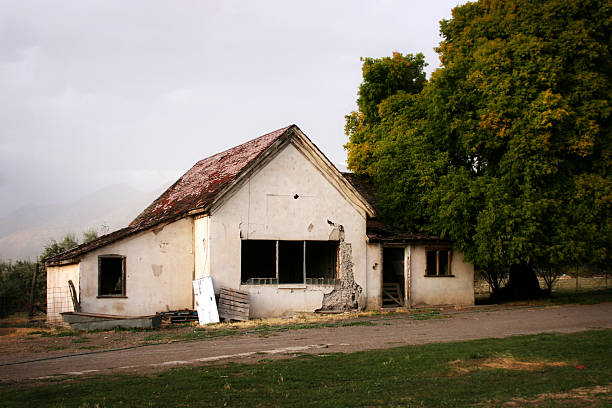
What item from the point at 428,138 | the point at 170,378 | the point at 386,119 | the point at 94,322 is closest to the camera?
the point at 170,378

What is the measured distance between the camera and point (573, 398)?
30.3 ft

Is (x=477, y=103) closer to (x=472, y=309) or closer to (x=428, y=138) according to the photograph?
(x=428, y=138)

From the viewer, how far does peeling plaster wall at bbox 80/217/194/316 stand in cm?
Result: 2261

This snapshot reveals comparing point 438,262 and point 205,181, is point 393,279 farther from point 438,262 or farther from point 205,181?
point 205,181

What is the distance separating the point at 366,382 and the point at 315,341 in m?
6.02

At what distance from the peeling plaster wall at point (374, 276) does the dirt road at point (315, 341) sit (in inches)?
136

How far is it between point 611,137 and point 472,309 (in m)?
9.47

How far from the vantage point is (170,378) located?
11.0 m

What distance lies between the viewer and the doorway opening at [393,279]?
2725 cm

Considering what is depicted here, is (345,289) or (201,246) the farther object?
(345,289)

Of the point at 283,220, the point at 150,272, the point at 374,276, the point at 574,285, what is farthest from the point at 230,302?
the point at 574,285

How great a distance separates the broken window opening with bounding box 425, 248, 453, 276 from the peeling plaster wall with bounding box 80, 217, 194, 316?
35.2 feet

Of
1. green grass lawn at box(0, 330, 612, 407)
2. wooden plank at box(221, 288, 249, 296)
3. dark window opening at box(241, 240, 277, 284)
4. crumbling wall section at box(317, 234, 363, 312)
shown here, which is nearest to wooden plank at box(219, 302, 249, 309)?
wooden plank at box(221, 288, 249, 296)

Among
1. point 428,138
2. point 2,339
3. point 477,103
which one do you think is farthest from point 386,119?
point 2,339
